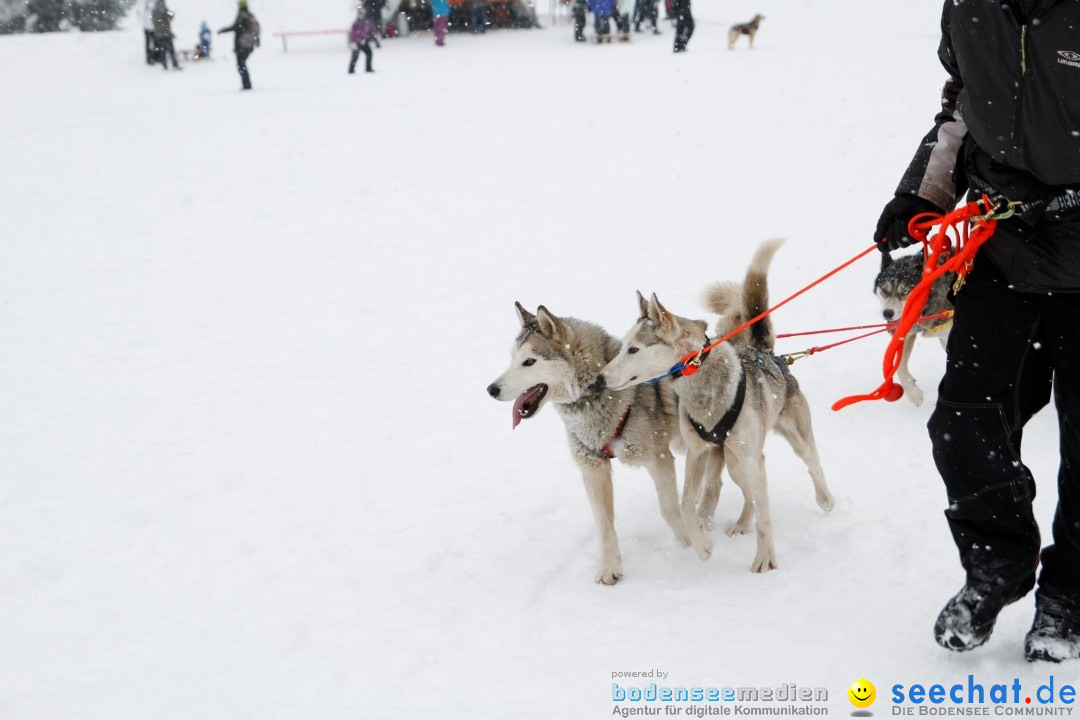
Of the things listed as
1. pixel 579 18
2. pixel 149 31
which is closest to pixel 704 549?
pixel 579 18

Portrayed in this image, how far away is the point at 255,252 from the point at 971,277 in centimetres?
783

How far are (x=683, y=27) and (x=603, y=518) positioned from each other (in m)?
15.7

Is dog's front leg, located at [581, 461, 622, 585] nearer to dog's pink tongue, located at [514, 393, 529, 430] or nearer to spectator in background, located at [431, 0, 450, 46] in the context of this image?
dog's pink tongue, located at [514, 393, 529, 430]

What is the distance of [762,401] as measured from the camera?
3438mm

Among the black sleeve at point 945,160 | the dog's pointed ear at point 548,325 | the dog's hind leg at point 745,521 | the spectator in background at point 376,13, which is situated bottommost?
the dog's hind leg at point 745,521

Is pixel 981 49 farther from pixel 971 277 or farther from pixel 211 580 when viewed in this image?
pixel 211 580

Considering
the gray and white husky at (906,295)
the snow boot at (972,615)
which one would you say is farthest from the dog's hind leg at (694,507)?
the gray and white husky at (906,295)

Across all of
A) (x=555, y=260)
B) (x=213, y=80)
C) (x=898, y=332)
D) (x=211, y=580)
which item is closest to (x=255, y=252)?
(x=555, y=260)

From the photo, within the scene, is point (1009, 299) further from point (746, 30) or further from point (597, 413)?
point (746, 30)

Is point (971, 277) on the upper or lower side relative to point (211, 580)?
upper

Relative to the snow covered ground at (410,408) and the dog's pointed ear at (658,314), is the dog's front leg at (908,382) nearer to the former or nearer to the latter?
the snow covered ground at (410,408)

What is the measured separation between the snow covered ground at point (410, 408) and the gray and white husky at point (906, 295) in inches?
9.3

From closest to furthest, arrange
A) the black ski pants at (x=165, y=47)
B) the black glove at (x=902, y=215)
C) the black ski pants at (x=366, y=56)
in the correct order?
1. the black glove at (x=902, y=215)
2. the black ski pants at (x=366, y=56)
3. the black ski pants at (x=165, y=47)

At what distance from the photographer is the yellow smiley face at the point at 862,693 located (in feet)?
7.84
